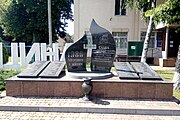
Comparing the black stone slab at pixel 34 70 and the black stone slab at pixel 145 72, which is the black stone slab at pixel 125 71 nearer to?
the black stone slab at pixel 145 72

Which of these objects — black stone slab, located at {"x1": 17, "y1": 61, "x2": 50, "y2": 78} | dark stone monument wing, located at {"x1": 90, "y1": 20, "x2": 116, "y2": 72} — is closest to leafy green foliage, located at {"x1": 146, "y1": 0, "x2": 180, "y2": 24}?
dark stone monument wing, located at {"x1": 90, "y1": 20, "x2": 116, "y2": 72}

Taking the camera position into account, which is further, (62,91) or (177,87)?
(177,87)

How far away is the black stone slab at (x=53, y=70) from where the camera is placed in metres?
6.65

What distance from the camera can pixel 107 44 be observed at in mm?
7195

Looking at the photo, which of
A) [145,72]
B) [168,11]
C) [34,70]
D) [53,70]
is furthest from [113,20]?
[34,70]

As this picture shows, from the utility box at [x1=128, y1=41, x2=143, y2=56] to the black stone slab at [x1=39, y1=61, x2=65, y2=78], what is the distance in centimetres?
1098

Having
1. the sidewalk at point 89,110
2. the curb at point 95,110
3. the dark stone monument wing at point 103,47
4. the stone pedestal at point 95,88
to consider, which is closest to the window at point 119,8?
the dark stone monument wing at point 103,47

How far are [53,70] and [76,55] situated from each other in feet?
3.09

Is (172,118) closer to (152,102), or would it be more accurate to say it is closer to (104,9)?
(152,102)

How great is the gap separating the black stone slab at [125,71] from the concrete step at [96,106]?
2.84 ft

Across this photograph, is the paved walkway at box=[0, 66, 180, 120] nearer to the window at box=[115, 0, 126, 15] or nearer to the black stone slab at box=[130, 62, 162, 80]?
the black stone slab at box=[130, 62, 162, 80]

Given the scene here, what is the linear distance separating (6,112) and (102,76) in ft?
9.83

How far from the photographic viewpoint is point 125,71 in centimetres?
709

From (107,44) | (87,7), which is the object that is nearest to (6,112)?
(107,44)
